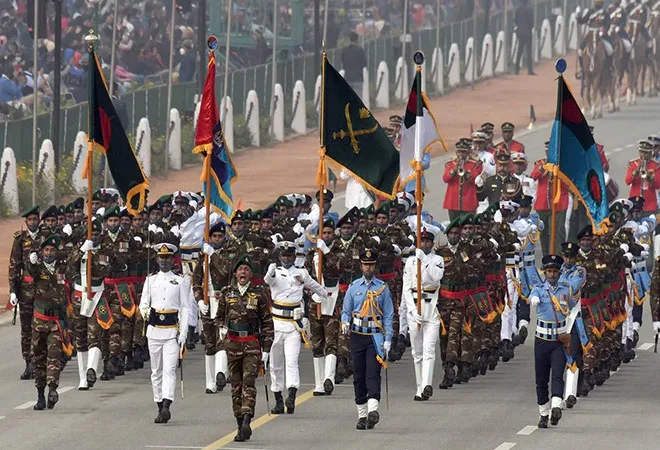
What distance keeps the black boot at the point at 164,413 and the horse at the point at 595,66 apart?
2875 cm

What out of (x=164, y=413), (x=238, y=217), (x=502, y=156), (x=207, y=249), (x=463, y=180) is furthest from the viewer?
(x=463, y=180)

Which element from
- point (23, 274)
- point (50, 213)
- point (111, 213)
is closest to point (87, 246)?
point (23, 274)

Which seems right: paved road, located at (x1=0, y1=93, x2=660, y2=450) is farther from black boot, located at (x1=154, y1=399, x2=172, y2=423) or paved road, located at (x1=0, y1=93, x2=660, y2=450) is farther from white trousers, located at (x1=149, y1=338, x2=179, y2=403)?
white trousers, located at (x1=149, y1=338, x2=179, y2=403)

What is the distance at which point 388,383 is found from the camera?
91.4ft

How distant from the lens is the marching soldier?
2488 centimetres

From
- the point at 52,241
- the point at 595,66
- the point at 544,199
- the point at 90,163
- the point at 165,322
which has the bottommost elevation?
the point at 165,322

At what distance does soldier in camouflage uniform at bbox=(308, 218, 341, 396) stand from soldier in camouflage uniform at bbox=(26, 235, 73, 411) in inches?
110

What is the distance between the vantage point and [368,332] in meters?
25.1

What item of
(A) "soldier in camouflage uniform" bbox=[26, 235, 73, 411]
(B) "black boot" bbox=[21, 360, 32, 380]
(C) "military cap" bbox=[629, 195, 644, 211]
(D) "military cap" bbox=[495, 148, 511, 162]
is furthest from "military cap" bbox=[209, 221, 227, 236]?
(D) "military cap" bbox=[495, 148, 511, 162]

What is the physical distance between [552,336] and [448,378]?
2.62m

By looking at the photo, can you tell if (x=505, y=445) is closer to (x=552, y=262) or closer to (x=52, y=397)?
(x=552, y=262)

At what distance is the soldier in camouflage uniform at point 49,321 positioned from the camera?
2602cm

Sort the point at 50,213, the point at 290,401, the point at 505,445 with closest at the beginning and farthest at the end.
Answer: the point at 505,445 < the point at 290,401 < the point at 50,213

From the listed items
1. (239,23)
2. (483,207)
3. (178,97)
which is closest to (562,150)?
(483,207)
